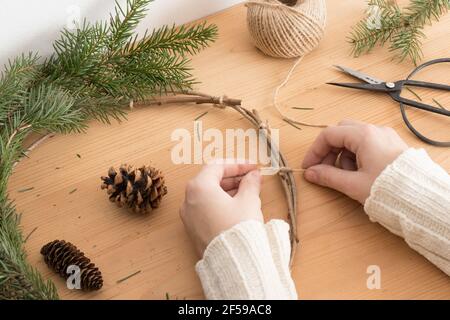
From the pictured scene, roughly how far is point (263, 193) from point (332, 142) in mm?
116

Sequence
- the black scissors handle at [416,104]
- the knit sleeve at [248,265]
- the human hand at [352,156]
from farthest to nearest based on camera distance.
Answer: the black scissors handle at [416,104], the human hand at [352,156], the knit sleeve at [248,265]

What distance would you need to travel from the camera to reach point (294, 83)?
0.95m

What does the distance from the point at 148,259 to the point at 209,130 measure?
0.77ft

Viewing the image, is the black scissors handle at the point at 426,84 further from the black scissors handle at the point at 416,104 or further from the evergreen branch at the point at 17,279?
the evergreen branch at the point at 17,279

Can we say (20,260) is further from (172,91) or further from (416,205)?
(416,205)

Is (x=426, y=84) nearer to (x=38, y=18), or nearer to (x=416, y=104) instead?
(x=416, y=104)

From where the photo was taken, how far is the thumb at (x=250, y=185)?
2.44 feet

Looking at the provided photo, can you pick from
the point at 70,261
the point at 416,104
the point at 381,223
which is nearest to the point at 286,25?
the point at 416,104

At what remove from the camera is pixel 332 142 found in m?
0.79

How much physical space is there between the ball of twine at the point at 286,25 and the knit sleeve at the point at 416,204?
1.01ft

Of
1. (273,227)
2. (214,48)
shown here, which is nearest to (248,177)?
(273,227)

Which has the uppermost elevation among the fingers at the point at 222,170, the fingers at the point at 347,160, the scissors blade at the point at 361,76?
the scissors blade at the point at 361,76

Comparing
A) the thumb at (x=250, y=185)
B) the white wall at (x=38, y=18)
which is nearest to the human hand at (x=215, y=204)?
the thumb at (x=250, y=185)

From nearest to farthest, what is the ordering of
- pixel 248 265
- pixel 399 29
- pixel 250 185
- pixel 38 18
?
pixel 248 265
pixel 250 185
pixel 38 18
pixel 399 29
